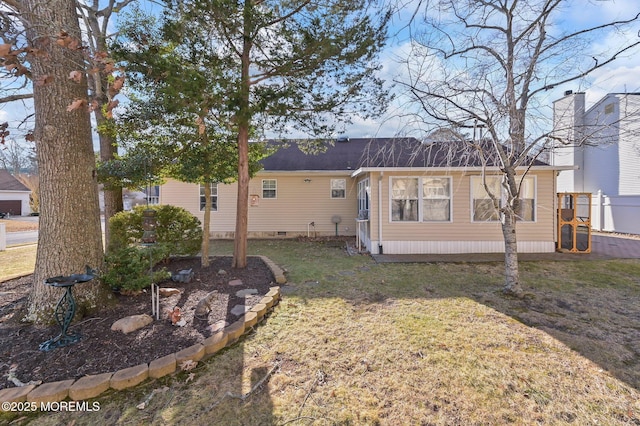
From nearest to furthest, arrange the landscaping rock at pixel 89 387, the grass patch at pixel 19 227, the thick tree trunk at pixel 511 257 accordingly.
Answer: the landscaping rock at pixel 89 387 → the thick tree trunk at pixel 511 257 → the grass patch at pixel 19 227

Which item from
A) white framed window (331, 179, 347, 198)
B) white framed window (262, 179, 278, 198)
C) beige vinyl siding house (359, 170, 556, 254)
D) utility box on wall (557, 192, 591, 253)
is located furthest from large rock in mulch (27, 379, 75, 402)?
utility box on wall (557, 192, 591, 253)

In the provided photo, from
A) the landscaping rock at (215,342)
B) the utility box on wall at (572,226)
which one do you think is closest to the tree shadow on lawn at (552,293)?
the utility box on wall at (572,226)

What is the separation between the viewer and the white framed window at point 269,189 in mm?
11602

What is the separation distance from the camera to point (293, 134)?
6.93 m

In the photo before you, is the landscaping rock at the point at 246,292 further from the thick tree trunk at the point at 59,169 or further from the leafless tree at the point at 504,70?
the leafless tree at the point at 504,70

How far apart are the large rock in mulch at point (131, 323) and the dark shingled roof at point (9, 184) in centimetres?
3575

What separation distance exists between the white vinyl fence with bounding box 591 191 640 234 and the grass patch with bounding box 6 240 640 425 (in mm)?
10111

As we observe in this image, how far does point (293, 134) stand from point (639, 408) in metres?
6.69

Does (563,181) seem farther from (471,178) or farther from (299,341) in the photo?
(299,341)

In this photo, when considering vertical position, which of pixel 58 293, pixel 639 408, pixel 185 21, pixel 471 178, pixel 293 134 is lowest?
pixel 639 408

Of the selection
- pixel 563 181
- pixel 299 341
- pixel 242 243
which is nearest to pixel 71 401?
pixel 299 341

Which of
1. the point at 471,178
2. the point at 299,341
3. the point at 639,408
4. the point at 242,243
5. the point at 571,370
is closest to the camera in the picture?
the point at 639,408

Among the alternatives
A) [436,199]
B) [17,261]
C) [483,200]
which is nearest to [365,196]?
[436,199]

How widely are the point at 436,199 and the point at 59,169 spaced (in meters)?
8.16
